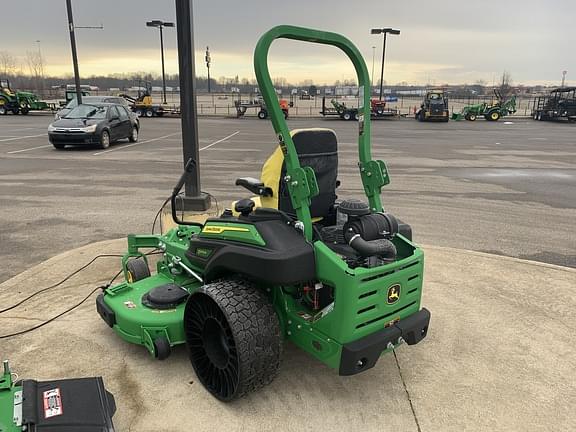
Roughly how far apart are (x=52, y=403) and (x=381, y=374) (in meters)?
2.12

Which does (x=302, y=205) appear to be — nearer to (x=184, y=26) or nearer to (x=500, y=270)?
(x=500, y=270)

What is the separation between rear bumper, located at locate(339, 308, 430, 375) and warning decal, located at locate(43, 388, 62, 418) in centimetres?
153

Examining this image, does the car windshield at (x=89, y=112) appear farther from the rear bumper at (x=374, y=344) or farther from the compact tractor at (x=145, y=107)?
the compact tractor at (x=145, y=107)

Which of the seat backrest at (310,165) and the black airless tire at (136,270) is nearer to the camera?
the seat backrest at (310,165)

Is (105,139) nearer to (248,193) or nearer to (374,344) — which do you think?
(248,193)

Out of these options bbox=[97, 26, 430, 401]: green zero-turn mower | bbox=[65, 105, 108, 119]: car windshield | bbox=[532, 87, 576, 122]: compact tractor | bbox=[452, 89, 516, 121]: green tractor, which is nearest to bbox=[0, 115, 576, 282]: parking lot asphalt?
bbox=[65, 105, 108, 119]: car windshield

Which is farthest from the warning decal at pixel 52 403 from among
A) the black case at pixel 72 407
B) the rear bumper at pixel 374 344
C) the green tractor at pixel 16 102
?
the green tractor at pixel 16 102

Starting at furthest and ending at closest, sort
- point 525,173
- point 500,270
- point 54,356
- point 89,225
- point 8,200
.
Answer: point 525,173 < point 8,200 < point 89,225 < point 500,270 < point 54,356

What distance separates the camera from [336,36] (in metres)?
3.28

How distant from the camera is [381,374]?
11.1 feet

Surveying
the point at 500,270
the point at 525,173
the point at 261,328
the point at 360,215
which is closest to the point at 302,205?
A: the point at 360,215

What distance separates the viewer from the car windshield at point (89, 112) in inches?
609

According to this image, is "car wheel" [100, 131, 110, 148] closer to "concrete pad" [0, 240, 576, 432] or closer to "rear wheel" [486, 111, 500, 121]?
"concrete pad" [0, 240, 576, 432]

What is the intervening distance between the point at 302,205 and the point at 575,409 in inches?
87.4
